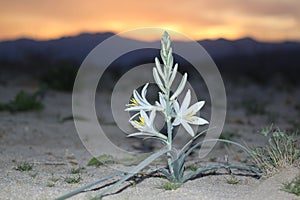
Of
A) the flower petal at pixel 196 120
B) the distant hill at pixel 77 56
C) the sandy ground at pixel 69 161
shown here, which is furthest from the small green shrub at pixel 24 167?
the distant hill at pixel 77 56

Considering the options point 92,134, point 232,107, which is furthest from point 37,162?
point 232,107

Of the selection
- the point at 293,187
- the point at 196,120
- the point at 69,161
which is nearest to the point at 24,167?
the point at 69,161

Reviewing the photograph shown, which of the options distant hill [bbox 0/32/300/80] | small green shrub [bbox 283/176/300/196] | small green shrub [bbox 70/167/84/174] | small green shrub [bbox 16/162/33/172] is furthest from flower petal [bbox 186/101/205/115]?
distant hill [bbox 0/32/300/80]

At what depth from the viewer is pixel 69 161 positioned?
16.5 feet

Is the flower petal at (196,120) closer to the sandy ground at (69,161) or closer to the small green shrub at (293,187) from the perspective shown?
the sandy ground at (69,161)

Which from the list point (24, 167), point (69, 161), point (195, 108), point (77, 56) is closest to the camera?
point (195, 108)

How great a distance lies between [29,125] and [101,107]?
2.84m

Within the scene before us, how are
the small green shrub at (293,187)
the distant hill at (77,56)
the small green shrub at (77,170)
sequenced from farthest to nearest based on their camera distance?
the distant hill at (77,56) < the small green shrub at (77,170) < the small green shrub at (293,187)

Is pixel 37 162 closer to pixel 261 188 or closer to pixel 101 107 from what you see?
pixel 261 188

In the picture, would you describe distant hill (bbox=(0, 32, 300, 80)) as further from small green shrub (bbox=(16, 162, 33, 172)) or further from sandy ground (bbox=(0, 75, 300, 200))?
small green shrub (bbox=(16, 162, 33, 172))

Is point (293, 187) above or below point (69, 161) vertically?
above

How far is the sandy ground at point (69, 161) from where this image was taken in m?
3.61

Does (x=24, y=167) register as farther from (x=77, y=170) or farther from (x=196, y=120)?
(x=196, y=120)

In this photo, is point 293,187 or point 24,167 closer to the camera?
point 293,187
